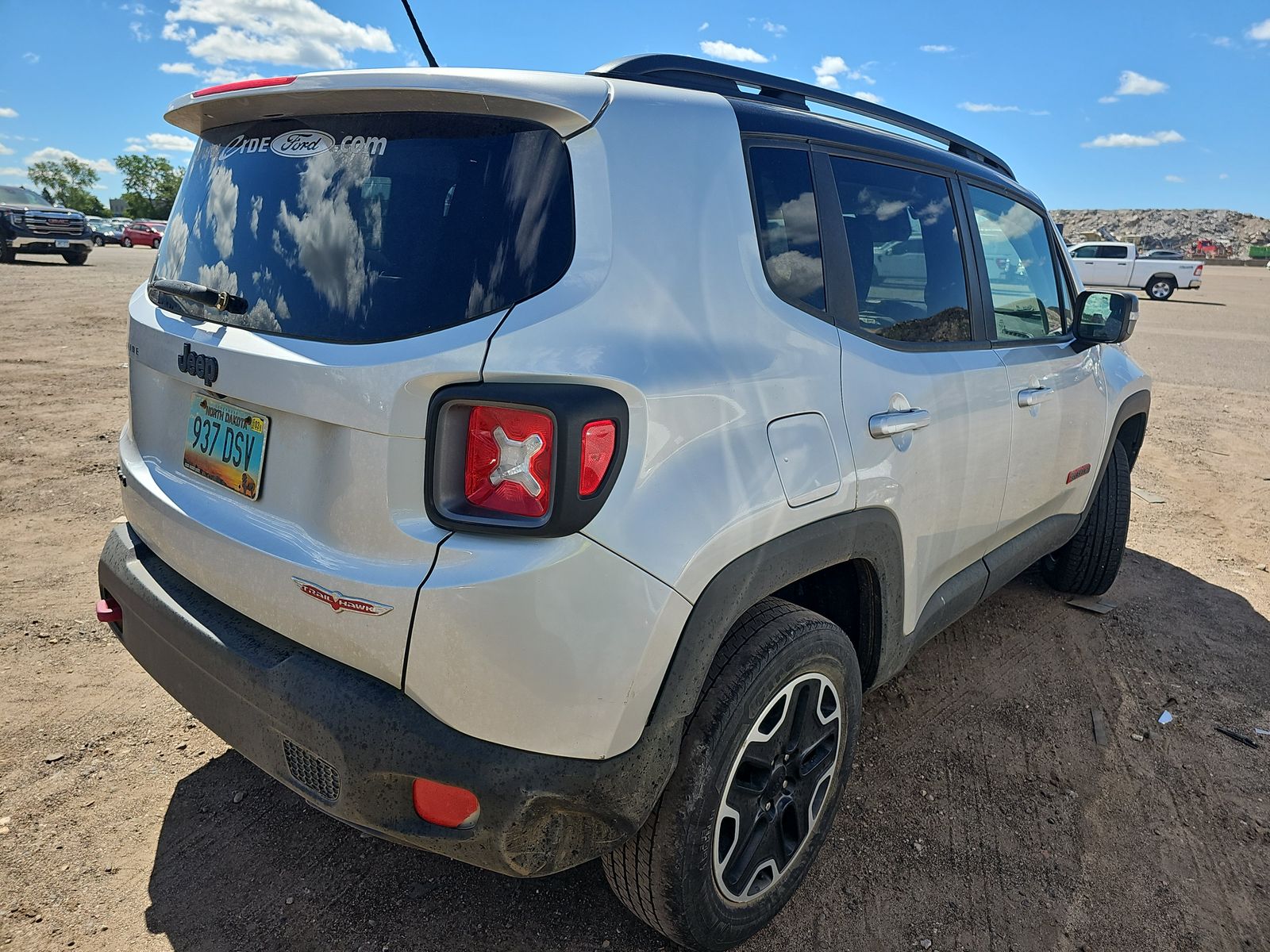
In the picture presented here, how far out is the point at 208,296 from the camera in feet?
6.51

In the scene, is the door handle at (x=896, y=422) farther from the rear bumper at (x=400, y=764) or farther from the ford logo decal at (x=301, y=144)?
the ford logo decal at (x=301, y=144)

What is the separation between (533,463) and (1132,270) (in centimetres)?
3245

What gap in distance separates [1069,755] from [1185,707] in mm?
724

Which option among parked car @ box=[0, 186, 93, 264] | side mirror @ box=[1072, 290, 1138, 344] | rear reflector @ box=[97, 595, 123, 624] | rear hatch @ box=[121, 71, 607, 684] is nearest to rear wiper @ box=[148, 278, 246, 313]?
rear hatch @ box=[121, 71, 607, 684]

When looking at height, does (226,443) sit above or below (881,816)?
above

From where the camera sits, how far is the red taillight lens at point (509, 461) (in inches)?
60.3

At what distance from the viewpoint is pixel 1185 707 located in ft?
11.0

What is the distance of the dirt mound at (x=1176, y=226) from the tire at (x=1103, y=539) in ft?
260

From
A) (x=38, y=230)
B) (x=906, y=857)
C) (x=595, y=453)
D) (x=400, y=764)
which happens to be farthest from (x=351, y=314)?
(x=38, y=230)

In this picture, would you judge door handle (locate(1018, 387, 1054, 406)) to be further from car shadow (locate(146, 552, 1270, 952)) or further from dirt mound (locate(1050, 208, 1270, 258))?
dirt mound (locate(1050, 208, 1270, 258))

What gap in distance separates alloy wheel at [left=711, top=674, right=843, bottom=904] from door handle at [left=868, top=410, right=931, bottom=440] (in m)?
0.64

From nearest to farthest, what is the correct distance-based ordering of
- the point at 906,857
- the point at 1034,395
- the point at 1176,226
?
the point at 906,857 < the point at 1034,395 < the point at 1176,226

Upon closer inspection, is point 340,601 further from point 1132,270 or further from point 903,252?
point 1132,270

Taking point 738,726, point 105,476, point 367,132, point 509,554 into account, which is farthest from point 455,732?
point 105,476
